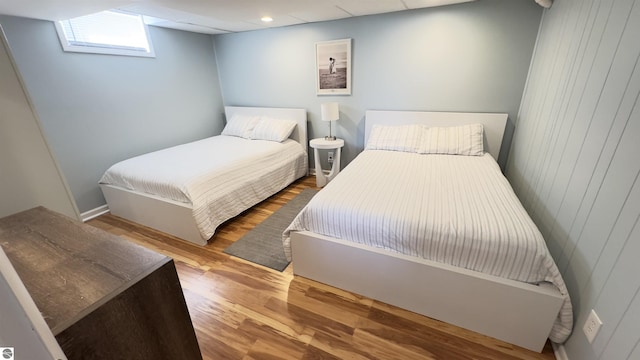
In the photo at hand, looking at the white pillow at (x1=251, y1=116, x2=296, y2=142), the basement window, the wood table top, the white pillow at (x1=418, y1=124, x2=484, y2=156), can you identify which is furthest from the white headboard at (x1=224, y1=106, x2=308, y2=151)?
the wood table top

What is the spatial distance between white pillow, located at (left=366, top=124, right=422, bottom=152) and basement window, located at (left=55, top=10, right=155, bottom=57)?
9.53 ft

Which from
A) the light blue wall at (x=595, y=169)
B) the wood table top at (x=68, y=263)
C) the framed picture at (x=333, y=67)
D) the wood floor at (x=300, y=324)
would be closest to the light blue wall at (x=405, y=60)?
the framed picture at (x=333, y=67)

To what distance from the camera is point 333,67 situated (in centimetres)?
323

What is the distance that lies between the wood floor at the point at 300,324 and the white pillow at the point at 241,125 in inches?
82.6

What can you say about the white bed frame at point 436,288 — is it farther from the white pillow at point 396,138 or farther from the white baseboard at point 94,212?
the white baseboard at point 94,212

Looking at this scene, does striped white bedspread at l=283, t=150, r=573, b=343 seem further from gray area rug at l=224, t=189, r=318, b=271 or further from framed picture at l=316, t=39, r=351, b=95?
framed picture at l=316, t=39, r=351, b=95

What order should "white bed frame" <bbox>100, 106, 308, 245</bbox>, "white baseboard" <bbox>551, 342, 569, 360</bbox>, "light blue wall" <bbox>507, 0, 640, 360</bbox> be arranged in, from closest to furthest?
"light blue wall" <bbox>507, 0, 640, 360</bbox> < "white baseboard" <bbox>551, 342, 569, 360</bbox> < "white bed frame" <bbox>100, 106, 308, 245</bbox>

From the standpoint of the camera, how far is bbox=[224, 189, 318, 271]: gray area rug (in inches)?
82.2

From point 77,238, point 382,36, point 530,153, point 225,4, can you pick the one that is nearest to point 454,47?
point 382,36

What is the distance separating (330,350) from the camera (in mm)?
1388

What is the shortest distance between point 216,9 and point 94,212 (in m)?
2.52

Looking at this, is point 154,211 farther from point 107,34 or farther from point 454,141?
point 454,141

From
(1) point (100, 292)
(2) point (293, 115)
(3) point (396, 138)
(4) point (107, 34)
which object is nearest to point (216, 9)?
(4) point (107, 34)

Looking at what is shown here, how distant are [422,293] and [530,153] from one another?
5.33 feet
